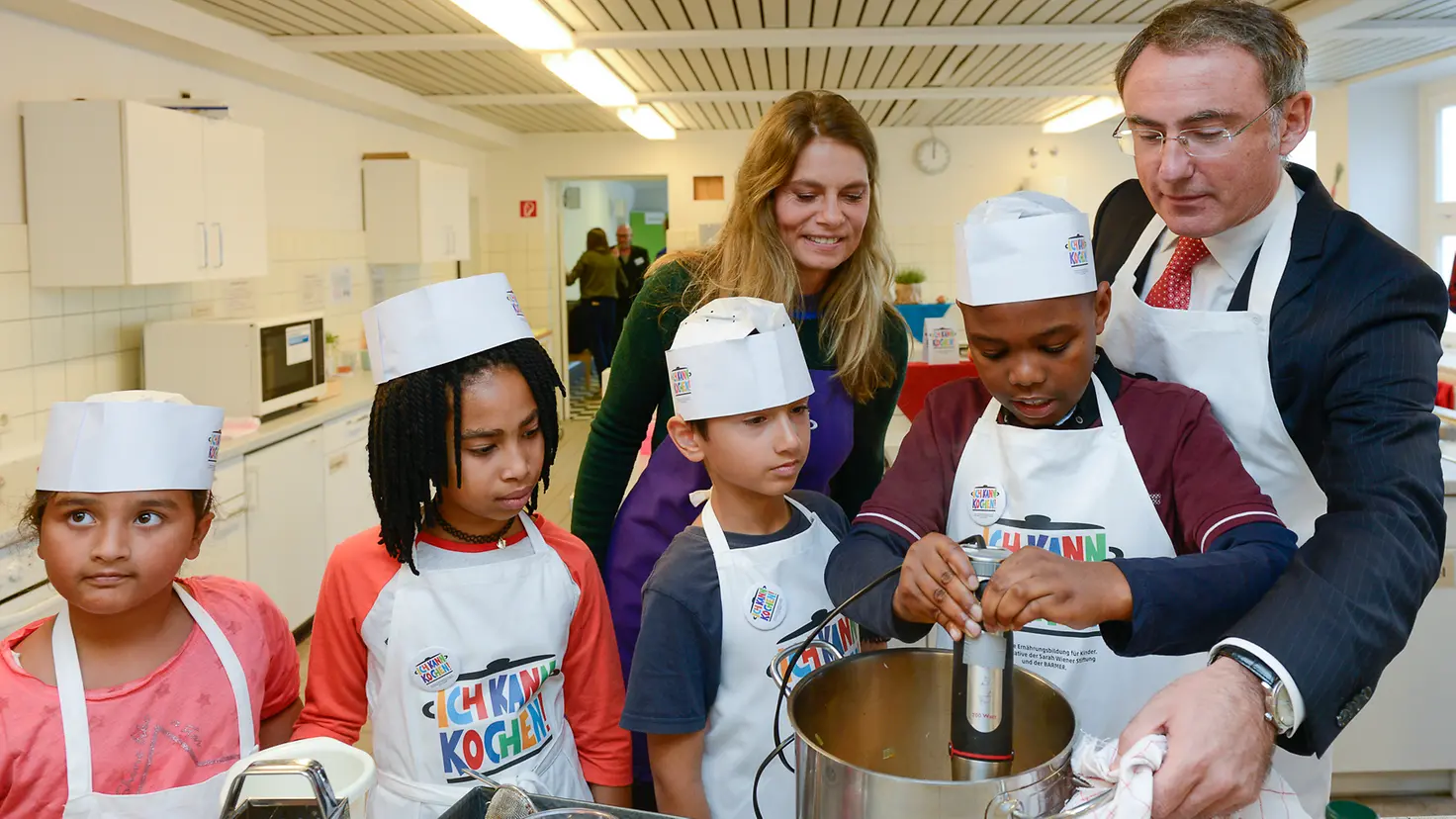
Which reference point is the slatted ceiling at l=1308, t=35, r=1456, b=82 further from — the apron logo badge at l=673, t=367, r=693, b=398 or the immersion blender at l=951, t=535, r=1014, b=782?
the immersion blender at l=951, t=535, r=1014, b=782

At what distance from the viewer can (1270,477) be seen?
50.8 inches

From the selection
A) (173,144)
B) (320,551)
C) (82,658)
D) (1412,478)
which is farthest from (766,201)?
(320,551)

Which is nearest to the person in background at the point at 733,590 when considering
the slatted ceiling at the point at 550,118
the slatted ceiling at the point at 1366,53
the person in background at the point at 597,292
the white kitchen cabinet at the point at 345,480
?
the white kitchen cabinet at the point at 345,480

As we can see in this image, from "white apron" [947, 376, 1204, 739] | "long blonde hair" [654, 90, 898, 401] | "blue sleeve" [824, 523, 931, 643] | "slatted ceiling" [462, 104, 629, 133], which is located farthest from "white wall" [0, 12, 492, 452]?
"white apron" [947, 376, 1204, 739]

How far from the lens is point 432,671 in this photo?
1299 mm

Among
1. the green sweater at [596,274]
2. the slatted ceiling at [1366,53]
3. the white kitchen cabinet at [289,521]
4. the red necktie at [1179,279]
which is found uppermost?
the slatted ceiling at [1366,53]

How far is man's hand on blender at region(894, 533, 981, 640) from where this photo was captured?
0.89 m

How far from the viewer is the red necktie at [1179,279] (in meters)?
1.41

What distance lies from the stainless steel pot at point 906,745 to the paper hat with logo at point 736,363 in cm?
46

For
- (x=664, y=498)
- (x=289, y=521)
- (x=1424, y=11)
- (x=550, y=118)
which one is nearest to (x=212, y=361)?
(x=289, y=521)

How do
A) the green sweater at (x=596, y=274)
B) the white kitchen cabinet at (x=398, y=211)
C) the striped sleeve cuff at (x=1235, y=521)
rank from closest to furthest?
the striped sleeve cuff at (x=1235, y=521) → the white kitchen cabinet at (x=398, y=211) → the green sweater at (x=596, y=274)

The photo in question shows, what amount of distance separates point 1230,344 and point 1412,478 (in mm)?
247

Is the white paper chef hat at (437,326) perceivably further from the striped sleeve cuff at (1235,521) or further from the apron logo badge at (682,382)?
the striped sleeve cuff at (1235,521)

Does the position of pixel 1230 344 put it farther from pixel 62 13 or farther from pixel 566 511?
pixel 566 511
